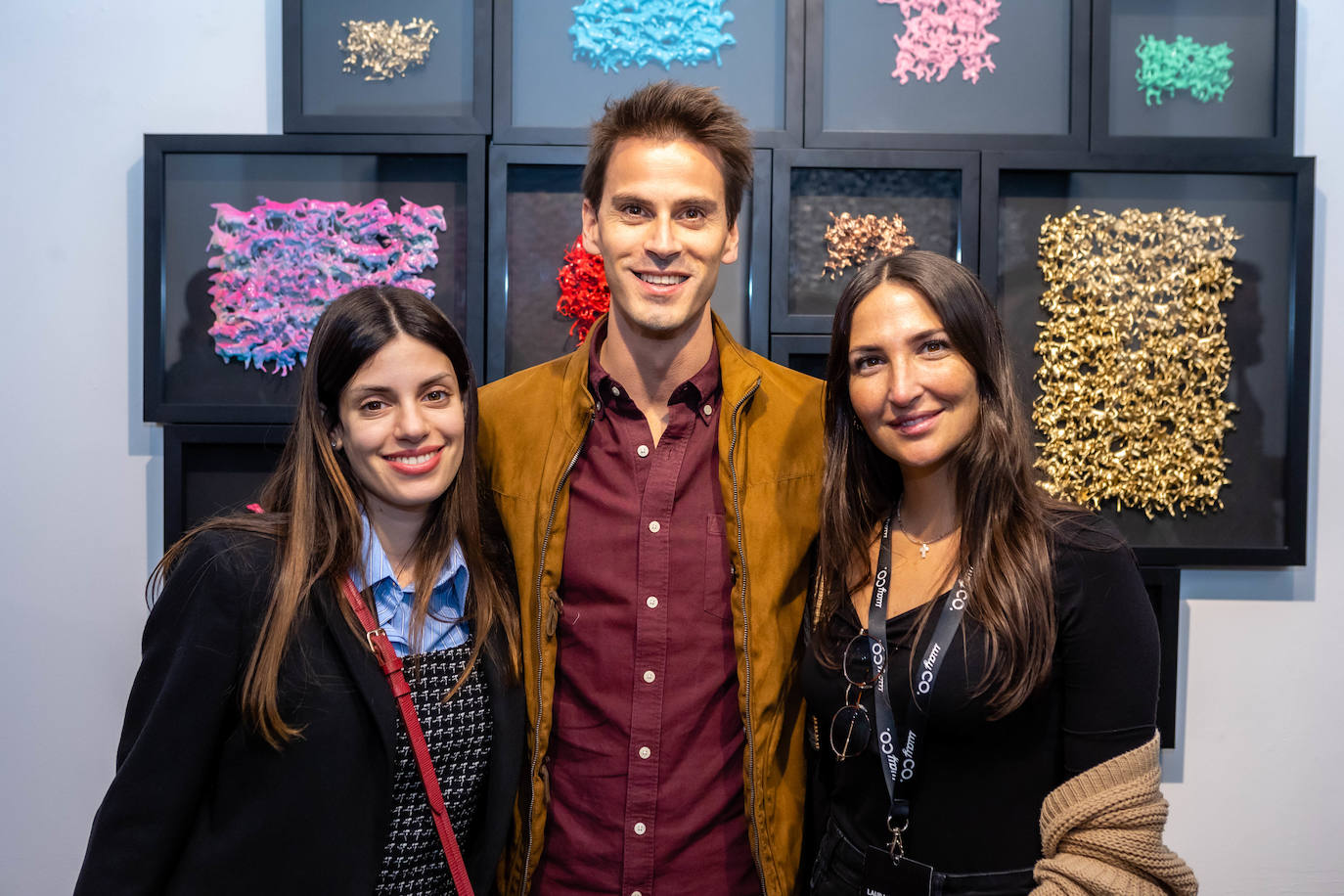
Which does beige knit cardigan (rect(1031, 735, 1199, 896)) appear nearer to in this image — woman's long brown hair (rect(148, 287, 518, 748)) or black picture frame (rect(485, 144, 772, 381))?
woman's long brown hair (rect(148, 287, 518, 748))

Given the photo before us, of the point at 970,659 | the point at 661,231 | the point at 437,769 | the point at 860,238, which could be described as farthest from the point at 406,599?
the point at 860,238

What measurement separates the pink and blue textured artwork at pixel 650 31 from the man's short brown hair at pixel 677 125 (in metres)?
0.66

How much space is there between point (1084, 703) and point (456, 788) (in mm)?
1049

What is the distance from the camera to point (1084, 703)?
1529 mm

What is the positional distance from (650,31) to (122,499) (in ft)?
6.64

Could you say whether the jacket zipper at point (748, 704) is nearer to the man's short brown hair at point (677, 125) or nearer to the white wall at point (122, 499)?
the man's short brown hair at point (677, 125)

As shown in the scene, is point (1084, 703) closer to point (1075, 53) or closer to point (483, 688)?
point (483, 688)

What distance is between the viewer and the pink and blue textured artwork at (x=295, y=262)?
103 inches

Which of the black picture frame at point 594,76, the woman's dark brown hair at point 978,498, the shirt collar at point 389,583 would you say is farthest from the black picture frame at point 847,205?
the shirt collar at point 389,583

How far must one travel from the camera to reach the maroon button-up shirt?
181 cm

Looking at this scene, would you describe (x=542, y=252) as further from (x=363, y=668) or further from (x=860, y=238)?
(x=363, y=668)

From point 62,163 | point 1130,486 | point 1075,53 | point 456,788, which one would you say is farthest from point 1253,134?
point 62,163

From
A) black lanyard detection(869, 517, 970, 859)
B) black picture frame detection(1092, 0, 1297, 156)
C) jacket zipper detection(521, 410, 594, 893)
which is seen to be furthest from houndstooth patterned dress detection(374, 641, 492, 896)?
black picture frame detection(1092, 0, 1297, 156)

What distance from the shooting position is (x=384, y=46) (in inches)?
103
